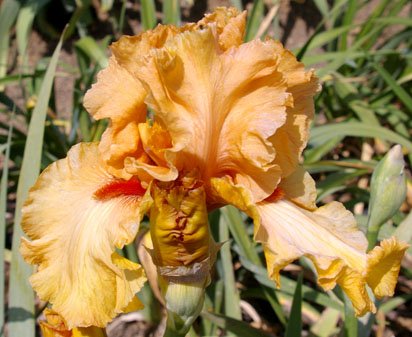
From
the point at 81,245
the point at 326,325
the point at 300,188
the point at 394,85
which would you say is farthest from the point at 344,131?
the point at 81,245

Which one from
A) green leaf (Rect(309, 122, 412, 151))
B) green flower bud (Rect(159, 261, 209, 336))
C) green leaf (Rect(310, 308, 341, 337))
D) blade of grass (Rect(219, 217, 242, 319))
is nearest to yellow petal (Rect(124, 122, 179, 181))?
green flower bud (Rect(159, 261, 209, 336))

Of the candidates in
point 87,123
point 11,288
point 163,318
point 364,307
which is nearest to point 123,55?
point 364,307

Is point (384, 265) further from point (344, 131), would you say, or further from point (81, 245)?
point (344, 131)

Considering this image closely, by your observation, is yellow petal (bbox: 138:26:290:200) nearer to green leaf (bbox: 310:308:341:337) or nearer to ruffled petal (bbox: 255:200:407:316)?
ruffled petal (bbox: 255:200:407:316)

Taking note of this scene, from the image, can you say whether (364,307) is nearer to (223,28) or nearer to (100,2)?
(223,28)

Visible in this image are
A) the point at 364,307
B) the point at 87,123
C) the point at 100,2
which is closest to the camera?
the point at 364,307

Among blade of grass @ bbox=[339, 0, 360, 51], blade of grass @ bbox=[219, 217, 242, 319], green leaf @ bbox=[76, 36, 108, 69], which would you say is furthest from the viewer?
blade of grass @ bbox=[339, 0, 360, 51]

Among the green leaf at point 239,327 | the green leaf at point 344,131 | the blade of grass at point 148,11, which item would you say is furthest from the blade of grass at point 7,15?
the green leaf at point 239,327
